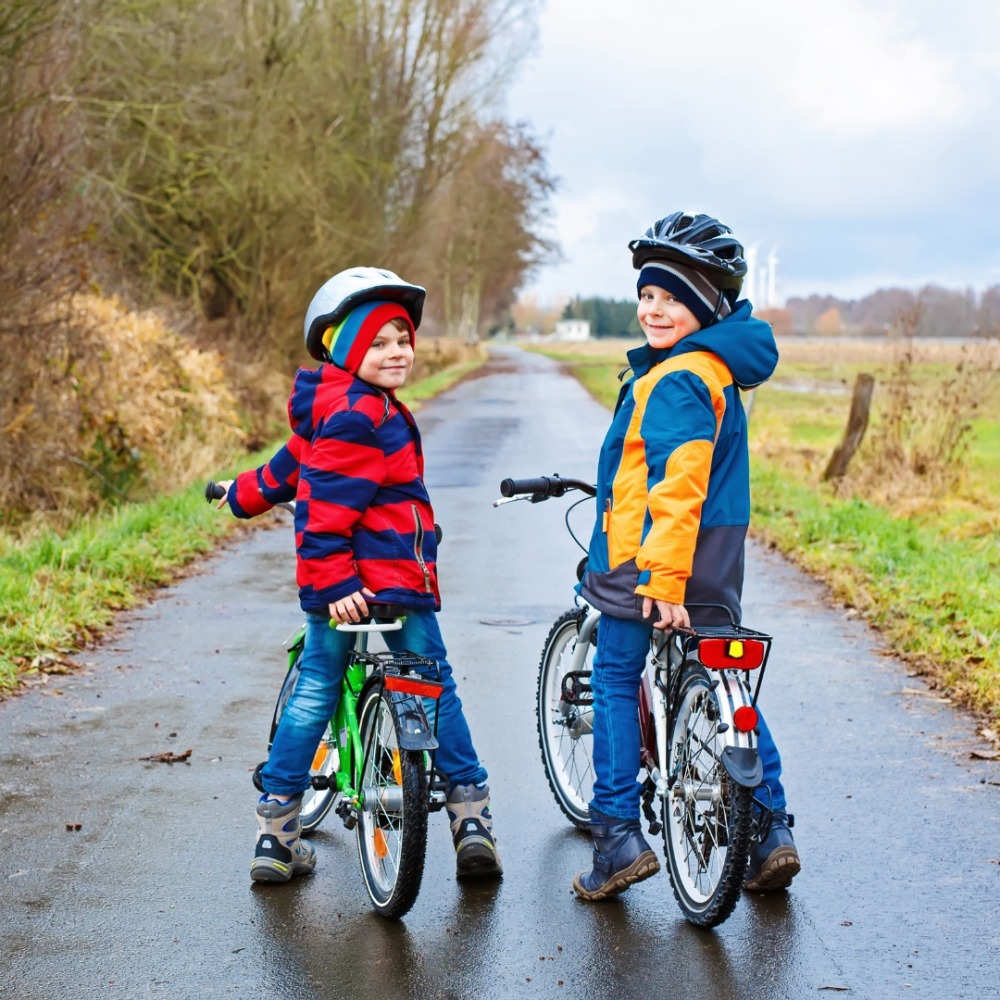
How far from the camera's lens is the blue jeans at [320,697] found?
4.37 m

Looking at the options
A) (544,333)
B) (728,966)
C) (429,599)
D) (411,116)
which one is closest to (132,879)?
(429,599)

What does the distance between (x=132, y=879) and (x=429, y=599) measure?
4.22 feet

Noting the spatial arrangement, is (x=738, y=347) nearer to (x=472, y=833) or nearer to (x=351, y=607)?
(x=351, y=607)

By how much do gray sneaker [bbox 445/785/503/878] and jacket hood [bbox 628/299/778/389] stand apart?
1464 millimetres

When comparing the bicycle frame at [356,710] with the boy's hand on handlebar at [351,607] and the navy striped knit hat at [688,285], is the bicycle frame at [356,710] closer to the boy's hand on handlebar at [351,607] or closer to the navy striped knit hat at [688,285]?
the boy's hand on handlebar at [351,607]

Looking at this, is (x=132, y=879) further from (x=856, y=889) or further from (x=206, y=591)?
(x=206, y=591)

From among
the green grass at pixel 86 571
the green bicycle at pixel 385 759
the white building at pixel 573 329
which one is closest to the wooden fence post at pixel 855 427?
the green grass at pixel 86 571

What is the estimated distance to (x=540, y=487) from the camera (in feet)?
15.5

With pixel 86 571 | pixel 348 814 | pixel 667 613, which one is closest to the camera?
pixel 667 613

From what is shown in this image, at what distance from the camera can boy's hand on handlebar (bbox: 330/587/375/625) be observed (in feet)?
13.5

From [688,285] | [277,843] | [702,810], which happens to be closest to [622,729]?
[702,810]

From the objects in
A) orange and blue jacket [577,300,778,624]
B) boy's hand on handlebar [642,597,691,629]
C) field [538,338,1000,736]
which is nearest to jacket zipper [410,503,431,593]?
orange and blue jacket [577,300,778,624]

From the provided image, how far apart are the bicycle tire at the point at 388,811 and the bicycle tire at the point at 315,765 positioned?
0.28 meters

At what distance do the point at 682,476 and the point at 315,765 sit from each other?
1.73 m
